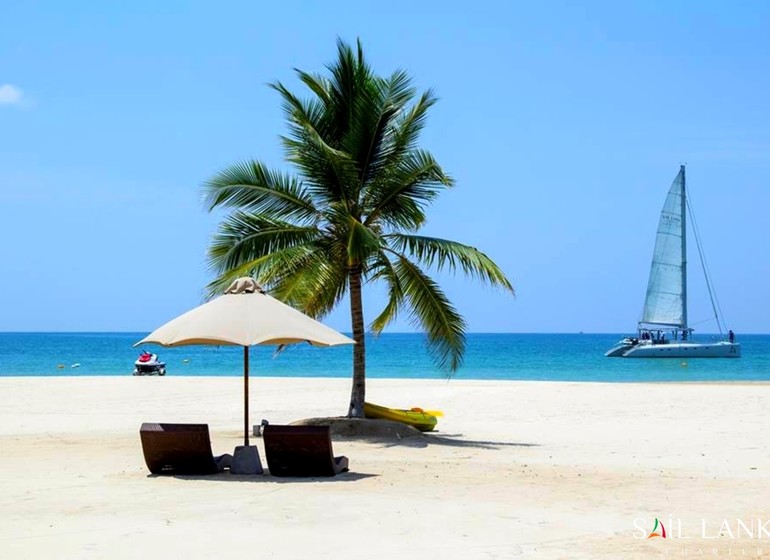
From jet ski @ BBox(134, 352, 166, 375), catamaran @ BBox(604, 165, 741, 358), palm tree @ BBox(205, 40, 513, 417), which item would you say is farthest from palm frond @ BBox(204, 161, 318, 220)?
catamaran @ BBox(604, 165, 741, 358)

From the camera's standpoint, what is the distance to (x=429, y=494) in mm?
10398

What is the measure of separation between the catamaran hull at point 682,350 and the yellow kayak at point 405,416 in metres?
52.7

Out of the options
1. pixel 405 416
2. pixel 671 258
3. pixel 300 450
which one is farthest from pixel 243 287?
pixel 671 258

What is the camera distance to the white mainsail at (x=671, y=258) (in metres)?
61.1

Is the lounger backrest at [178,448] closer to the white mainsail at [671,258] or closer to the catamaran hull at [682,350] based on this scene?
the white mainsail at [671,258]

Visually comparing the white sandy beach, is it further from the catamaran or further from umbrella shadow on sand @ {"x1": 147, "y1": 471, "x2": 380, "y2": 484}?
the catamaran

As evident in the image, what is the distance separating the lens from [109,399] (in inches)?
1054

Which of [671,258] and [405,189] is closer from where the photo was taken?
[405,189]

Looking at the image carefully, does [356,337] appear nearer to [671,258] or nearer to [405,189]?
[405,189]

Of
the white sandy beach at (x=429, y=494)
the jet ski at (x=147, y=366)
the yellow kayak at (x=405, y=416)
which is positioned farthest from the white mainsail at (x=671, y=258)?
the yellow kayak at (x=405, y=416)

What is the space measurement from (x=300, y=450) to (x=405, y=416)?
19.8ft

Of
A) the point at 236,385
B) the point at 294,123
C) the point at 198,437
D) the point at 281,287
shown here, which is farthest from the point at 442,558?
the point at 236,385

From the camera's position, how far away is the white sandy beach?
7750mm

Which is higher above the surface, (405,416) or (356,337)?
(356,337)
